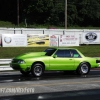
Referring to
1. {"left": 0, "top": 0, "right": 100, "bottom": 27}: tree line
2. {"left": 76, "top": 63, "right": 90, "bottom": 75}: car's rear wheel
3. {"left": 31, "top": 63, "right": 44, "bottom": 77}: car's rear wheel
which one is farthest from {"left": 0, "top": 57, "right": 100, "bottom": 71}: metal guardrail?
{"left": 0, "top": 0, "right": 100, "bottom": 27}: tree line

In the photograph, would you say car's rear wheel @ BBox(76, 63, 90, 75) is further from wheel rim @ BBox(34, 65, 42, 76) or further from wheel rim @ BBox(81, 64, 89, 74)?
wheel rim @ BBox(34, 65, 42, 76)

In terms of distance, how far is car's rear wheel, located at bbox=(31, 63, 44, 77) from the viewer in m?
16.3

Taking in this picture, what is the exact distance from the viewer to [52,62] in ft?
54.6

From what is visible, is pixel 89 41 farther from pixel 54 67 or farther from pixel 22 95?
pixel 22 95

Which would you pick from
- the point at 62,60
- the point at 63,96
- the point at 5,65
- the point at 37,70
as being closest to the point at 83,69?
the point at 62,60

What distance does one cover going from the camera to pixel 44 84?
13484 millimetres

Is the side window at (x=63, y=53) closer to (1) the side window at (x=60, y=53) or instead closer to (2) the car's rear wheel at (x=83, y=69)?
(1) the side window at (x=60, y=53)

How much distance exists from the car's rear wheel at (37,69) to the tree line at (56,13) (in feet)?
198

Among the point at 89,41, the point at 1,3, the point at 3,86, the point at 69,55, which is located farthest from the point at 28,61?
the point at 1,3

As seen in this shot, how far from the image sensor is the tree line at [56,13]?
77.8 m

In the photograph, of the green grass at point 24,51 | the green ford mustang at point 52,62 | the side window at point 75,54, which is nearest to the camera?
the green ford mustang at point 52,62

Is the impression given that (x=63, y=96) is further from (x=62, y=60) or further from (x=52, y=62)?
(x=62, y=60)

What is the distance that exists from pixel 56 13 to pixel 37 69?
2440 inches

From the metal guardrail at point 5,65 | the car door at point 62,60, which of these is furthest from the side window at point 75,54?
the metal guardrail at point 5,65
